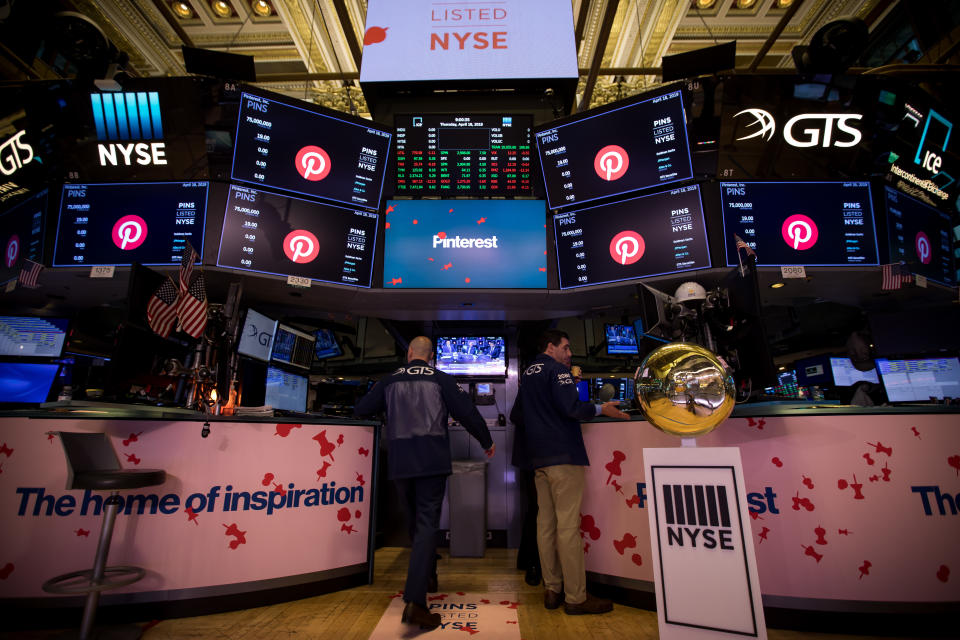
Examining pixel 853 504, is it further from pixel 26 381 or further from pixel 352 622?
pixel 26 381

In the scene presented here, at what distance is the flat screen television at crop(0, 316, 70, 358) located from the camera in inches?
190

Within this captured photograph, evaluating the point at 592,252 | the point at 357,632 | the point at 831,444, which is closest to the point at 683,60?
the point at 592,252

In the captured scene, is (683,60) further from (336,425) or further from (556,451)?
(336,425)

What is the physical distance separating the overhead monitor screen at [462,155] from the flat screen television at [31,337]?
13.4ft

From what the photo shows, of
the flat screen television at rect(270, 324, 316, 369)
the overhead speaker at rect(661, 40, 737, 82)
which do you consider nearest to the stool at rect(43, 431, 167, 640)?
the flat screen television at rect(270, 324, 316, 369)

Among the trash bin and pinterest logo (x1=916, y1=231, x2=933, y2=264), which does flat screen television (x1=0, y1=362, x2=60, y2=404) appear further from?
pinterest logo (x1=916, y1=231, x2=933, y2=264)

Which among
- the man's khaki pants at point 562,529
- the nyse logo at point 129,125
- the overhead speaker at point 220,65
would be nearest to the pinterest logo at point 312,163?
the overhead speaker at point 220,65

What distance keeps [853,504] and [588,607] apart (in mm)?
1534

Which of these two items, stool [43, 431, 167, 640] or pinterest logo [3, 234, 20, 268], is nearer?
stool [43, 431, 167, 640]

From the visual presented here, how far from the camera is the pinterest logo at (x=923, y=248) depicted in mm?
4004

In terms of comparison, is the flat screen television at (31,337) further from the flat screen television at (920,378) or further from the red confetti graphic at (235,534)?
the flat screen television at (920,378)

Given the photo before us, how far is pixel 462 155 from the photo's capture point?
4.25 m

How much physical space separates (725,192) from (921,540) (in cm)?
263

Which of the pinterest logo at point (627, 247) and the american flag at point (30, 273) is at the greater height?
the pinterest logo at point (627, 247)
